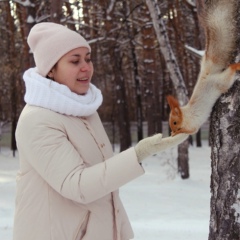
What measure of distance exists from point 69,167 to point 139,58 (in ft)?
66.2

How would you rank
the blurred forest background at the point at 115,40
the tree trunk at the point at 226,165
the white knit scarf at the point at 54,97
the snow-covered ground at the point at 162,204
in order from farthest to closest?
the blurred forest background at the point at 115,40
the snow-covered ground at the point at 162,204
the tree trunk at the point at 226,165
the white knit scarf at the point at 54,97

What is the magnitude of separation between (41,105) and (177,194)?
7.91m

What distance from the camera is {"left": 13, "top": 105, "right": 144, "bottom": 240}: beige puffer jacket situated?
178cm

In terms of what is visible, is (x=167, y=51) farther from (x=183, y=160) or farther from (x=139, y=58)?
(x=139, y=58)

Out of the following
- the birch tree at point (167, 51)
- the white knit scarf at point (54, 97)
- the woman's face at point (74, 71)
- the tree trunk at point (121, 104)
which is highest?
the woman's face at point (74, 71)

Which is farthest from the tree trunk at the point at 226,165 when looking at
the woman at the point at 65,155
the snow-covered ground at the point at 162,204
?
the snow-covered ground at the point at 162,204

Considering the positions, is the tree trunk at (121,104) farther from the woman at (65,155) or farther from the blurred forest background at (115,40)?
the woman at (65,155)

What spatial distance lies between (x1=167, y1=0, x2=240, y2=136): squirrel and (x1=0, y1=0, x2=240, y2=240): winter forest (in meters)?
0.10

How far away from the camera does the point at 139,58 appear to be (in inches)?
855

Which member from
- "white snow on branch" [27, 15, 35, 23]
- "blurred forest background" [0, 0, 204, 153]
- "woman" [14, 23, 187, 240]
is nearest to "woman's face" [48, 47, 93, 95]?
"woman" [14, 23, 187, 240]

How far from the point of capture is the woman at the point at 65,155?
1.79m

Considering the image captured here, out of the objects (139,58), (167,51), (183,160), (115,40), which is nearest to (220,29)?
(167,51)

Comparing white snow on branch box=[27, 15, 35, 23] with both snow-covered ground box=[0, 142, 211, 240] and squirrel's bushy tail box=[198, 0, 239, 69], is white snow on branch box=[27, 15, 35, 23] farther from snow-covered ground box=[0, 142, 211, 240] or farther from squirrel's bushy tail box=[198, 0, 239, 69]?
squirrel's bushy tail box=[198, 0, 239, 69]

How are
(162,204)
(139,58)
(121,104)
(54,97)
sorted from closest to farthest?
(54,97), (162,204), (121,104), (139,58)
